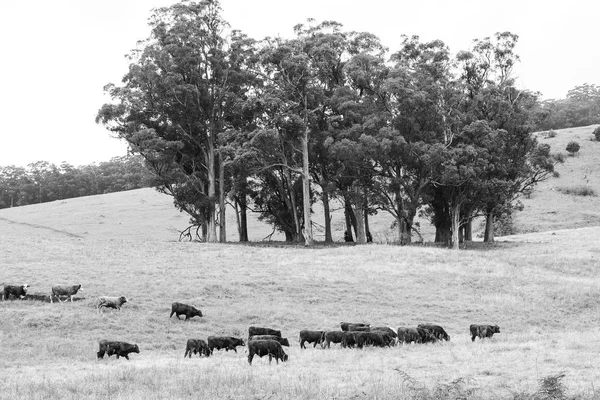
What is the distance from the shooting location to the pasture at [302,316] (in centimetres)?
1480

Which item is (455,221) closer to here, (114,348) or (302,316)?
(302,316)

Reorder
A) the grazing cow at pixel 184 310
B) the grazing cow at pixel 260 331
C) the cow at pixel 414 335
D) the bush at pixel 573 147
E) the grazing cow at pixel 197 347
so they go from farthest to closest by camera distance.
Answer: the bush at pixel 573 147 < the grazing cow at pixel 184 310 < the grazing cow at pixel 260 331 < the cow at pixel 414 335 < the grazing cow at pixel 197 347

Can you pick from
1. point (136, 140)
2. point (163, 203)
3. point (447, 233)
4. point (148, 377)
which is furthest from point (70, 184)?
point (148, 377)

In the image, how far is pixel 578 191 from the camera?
296ft

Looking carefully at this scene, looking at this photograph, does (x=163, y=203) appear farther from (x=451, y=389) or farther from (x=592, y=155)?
(x=451, y=389)

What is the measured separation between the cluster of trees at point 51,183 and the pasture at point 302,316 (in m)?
82.1

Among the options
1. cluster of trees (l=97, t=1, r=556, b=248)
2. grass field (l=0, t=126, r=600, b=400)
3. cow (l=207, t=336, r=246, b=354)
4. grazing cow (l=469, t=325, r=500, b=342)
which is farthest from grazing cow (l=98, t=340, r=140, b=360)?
cluster of trees (l=97, t=1, r=556, b=248)

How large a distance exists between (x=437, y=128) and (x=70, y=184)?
94458 mm

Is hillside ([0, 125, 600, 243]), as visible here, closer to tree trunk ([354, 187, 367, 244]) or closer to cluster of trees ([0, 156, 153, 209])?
tree trunk ([354, 187, 367, 244])

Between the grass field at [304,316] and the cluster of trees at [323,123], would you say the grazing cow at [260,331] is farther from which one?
the cluster of trees at [323,123]

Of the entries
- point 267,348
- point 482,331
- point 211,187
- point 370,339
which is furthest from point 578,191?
point 267,348

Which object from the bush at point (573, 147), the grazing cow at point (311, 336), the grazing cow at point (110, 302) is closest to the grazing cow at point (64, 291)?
the grazing cow at point (110, 302)

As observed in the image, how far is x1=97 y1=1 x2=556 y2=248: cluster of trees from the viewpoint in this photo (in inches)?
2090

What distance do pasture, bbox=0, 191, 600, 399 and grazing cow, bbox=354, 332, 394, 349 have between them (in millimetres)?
1015
